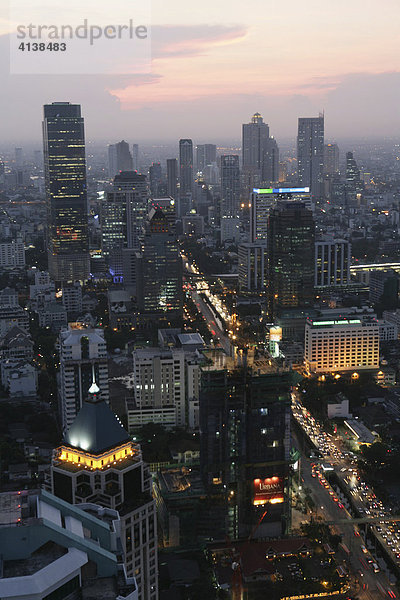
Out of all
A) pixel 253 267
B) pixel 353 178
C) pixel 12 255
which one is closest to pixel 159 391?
pixel 253 267

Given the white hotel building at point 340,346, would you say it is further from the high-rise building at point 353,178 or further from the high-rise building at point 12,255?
the high-rise building at point 353,178

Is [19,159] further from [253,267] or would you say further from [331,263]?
[331,263]

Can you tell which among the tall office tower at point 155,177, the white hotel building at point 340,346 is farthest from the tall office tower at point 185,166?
the white hotel building at point 340,346

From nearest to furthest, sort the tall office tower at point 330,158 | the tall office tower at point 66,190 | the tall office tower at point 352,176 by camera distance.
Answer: the tall office tower at point 66,190
the tall office tower at point 352,176
the tall office tower at point 330,158

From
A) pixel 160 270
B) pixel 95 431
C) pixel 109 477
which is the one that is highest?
pixel 95 431

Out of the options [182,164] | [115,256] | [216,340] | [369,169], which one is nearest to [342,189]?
[182,164]

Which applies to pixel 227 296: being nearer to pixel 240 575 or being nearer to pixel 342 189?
pixel 240 575

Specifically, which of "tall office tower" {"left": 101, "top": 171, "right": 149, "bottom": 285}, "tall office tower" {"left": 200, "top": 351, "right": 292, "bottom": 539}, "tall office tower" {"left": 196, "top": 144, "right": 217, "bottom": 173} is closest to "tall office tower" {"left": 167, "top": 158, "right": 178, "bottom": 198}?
"tall office tower" {"left": 196, "top": 144, "right": 217, "bottom": 173}
